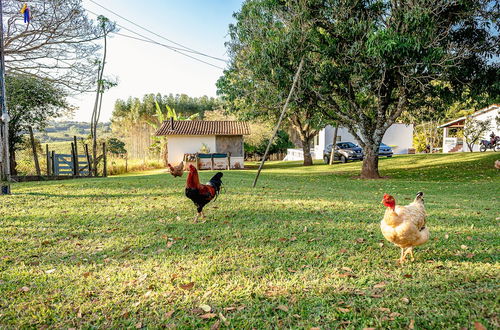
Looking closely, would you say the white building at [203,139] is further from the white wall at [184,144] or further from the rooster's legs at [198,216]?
the rooster's legs at [198,216]

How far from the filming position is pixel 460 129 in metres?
32.0

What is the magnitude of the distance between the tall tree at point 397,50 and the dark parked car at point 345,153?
11101 mm

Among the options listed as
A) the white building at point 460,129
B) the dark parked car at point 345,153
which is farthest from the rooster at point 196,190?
the white building at point 460,129

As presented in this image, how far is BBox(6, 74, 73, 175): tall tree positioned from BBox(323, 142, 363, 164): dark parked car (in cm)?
2043

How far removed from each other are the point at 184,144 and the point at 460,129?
27.8 meters

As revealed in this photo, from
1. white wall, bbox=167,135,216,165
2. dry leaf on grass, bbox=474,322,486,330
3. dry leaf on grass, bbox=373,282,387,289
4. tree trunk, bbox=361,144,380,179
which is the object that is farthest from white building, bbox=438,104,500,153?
dry leaf on grass, bbox=474,322,486,330

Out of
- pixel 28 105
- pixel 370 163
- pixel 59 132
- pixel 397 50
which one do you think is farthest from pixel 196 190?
pixel 59 132

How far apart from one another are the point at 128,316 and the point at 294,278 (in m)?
1.64

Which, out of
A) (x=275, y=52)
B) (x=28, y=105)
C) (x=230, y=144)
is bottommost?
(x=230, y=144)

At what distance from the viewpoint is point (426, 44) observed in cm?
1104

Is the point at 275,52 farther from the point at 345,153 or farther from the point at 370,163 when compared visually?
the point at 345,153

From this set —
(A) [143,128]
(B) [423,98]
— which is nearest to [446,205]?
(B) [423,98]

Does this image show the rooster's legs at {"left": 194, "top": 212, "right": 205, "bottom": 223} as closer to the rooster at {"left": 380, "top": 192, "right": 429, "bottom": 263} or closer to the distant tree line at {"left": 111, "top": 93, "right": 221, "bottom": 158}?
the rooster at {"left": 380, "top": 192, "right": 429, "bottom": 263}

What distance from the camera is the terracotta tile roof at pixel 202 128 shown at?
Result: 26000 mm
